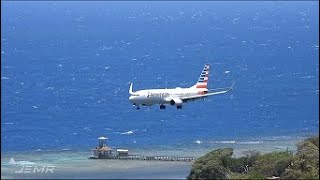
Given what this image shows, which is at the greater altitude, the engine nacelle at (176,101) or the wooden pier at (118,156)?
the wooden pier at (118,156)

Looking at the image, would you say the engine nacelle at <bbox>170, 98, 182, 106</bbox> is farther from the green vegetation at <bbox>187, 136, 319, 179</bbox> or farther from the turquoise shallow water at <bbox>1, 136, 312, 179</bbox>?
the turquoise shallow water at <bbox>1, 136, 312, 179</bbox>

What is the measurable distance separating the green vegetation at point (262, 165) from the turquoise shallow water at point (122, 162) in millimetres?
4739

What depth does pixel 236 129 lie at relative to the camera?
4929 inches

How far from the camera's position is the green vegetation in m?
74.7

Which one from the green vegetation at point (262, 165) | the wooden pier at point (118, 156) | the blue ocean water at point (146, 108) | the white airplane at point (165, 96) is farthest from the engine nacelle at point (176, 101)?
the blue ocean water at point (146, 108)

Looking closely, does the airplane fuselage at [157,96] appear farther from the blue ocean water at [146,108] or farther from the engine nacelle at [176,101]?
the blue ocean water at [146,108]

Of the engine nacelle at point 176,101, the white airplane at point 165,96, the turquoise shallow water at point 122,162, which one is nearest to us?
the white airplane at point 165,96

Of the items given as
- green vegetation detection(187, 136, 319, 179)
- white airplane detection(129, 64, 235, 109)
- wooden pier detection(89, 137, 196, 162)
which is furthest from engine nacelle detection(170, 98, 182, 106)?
wooden pier detection(89, 137, 196, 162)

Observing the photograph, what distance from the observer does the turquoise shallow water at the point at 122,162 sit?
288ft

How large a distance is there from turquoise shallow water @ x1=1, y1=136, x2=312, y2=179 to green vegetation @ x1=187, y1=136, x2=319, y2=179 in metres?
4.74

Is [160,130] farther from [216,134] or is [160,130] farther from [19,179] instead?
[19,179]

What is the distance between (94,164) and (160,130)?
29628 mm

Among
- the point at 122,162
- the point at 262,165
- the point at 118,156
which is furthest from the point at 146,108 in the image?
the point at 262,165

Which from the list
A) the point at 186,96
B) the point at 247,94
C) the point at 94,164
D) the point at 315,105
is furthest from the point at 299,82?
the point at 186,96
